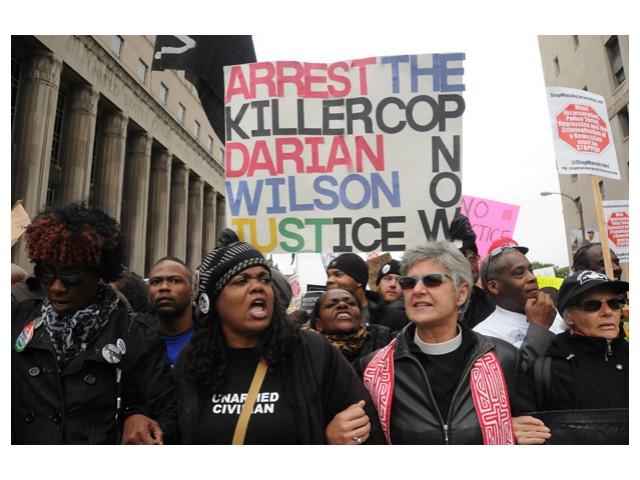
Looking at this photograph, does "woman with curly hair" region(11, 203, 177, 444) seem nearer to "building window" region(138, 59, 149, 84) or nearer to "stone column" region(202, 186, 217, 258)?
"building window" region(138, 59, 149, 84)

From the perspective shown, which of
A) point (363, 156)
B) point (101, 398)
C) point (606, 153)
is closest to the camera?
point (101, 398)

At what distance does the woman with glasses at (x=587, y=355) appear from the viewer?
8.30 ft

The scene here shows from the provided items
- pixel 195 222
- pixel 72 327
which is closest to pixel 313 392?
pixel 72 327

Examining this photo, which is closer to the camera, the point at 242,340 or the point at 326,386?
the point at 326,386

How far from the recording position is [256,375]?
229cm

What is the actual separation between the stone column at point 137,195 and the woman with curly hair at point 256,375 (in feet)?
79.2

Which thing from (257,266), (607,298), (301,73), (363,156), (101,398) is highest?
(301,73)

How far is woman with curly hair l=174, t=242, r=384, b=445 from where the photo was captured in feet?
7.13

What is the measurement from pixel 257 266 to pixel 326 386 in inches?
26.8

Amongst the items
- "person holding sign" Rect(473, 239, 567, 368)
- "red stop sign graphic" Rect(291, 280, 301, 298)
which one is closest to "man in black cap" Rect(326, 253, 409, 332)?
"person holding sign" Rect(473, 239, 567, 368)

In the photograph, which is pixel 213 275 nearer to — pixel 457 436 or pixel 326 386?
pixel 326 386

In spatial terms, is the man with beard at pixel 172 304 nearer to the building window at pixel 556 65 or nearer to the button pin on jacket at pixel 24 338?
the button pin on jacket at pixel 24 338

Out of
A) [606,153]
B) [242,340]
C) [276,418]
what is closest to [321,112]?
[242,340]

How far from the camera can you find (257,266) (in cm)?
250
